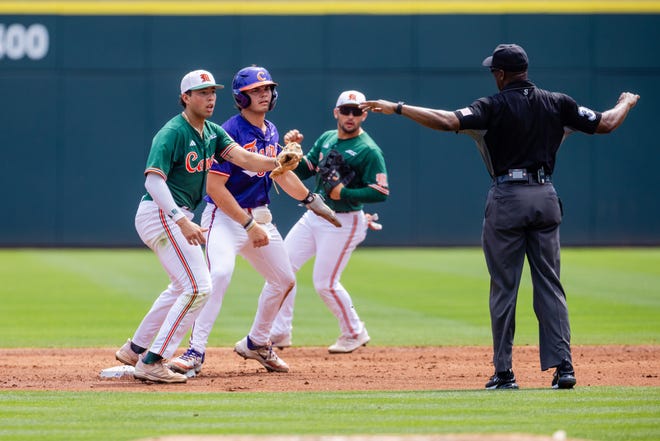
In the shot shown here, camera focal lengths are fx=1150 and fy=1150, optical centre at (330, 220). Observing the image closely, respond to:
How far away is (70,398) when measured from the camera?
24.6ft

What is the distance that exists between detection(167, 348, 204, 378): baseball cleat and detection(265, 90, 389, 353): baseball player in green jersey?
1.71 metres

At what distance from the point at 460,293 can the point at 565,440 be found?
9.85 meters

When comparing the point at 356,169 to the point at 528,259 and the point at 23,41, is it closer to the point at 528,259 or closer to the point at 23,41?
the point at 528,259

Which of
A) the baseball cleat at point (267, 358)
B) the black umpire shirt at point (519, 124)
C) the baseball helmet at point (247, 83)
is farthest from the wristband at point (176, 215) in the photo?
the black umpire shirt at point (519, 124)

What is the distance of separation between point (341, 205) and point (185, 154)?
113 inches

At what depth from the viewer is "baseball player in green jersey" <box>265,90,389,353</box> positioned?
34.7 ft

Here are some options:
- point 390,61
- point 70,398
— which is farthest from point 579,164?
point 70,398

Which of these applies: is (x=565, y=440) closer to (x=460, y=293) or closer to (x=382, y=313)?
(x=382, y=313)

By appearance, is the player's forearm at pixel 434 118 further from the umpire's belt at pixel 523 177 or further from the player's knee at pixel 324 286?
the player's knee at pixel 324 286

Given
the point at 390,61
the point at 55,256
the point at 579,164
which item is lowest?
the point at 55,256

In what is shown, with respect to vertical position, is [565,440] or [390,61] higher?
[390,61]

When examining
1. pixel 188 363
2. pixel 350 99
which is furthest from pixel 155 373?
pixel 350 99

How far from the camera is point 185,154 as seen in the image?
8.23 meters

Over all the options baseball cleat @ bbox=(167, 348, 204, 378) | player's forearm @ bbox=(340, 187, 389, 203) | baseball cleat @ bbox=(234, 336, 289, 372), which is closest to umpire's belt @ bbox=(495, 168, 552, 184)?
baseball cleat @ bbox=(234, 336, 289, 372)
